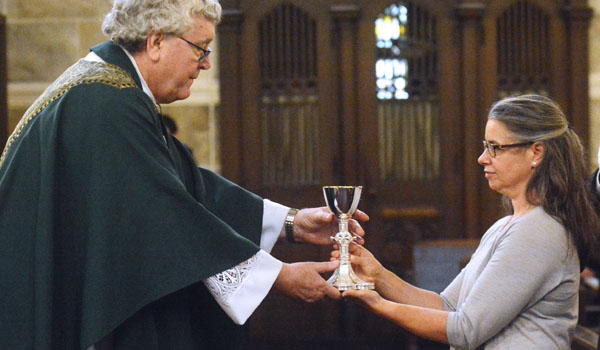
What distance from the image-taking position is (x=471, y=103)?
17.5ft

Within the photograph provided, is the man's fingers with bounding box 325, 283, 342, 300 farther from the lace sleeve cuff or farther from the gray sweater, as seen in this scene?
the gray sweater

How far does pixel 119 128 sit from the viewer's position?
2172 mm

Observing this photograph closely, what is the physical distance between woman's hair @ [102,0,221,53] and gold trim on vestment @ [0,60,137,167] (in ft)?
0.34

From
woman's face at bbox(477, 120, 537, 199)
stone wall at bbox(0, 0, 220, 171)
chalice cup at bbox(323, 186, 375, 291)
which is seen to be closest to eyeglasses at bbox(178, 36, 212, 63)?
chalice cup at bbox(323, 186, 375, 291)

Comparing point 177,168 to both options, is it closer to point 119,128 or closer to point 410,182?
point 119,128

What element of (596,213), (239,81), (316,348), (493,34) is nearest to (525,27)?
(493,34)

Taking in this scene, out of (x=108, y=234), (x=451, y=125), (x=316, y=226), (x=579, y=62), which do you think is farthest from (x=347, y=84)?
(x=108, y=234)

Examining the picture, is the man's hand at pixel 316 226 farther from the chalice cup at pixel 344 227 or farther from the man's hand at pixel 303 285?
the man's hand at pixel 303 285

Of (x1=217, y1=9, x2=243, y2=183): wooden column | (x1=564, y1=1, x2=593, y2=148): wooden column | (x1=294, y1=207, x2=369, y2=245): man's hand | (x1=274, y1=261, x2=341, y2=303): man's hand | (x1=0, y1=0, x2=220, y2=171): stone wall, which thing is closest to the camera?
(x1=274, y1=261, x2=341, y2=303): man's hand

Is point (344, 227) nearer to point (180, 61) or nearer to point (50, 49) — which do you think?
point (180, 61)

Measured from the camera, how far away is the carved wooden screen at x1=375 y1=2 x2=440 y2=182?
5.37m

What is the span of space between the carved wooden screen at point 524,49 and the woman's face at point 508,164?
3268mm

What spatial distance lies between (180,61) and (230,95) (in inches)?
119

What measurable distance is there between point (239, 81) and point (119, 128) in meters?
3.29
